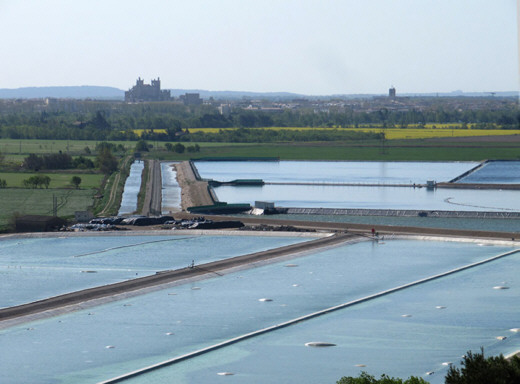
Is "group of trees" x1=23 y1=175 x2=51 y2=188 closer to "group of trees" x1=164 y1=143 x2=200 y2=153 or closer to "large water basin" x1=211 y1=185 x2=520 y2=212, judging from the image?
"large water basin" x1=211 y1=185 x2=520 y2=212

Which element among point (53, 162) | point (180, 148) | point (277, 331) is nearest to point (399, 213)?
point (277, 331)

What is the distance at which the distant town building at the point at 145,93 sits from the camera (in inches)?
6545

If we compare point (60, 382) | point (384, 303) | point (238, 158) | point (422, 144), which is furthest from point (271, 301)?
point (422, 144)

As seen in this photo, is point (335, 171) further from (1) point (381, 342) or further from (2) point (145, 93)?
(2) point (145, 93)

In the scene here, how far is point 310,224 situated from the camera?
28.0m

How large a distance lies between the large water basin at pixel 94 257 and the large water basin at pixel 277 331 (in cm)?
198

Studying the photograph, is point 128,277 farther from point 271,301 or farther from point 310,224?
point 310,224

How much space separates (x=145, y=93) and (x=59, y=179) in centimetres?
12577

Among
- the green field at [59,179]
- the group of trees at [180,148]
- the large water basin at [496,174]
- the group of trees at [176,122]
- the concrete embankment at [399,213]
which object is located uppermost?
the group of trees at [176,122]

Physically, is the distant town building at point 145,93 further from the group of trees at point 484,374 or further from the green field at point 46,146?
the group of trees at point 484,374

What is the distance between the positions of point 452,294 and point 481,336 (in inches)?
132

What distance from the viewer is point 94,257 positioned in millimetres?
22641

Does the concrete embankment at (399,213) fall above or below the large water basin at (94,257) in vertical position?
above

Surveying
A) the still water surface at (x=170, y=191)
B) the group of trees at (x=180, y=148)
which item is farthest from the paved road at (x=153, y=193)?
the group of trees at (x=180, y=148)
